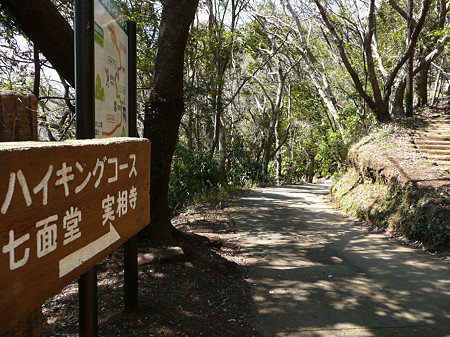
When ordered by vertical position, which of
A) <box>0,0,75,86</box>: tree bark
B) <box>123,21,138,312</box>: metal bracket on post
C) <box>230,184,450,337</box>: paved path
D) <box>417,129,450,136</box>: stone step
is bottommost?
<box>230,184,450,337</box>: paved path

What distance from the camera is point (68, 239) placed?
132 centimetres

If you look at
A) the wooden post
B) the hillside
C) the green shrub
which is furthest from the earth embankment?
the wooden post

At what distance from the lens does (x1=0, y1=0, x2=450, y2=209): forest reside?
372 inches

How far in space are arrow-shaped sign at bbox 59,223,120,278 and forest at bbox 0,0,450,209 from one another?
3.35 metres

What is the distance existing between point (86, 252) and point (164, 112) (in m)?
3.90

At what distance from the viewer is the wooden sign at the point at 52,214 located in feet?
3.31

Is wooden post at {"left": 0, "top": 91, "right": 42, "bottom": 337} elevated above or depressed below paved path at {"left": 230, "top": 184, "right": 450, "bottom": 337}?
above

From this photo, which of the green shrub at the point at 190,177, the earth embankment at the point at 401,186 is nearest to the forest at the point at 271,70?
the green shrub at the point at 190,177

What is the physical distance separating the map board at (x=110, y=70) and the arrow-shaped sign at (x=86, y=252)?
112 cm

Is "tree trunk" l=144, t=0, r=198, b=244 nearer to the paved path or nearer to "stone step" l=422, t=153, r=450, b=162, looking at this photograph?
the paved path

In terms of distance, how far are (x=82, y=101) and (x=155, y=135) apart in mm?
2918

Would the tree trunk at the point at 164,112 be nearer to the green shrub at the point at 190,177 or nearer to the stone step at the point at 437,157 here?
the green shrub at the point at 190,177

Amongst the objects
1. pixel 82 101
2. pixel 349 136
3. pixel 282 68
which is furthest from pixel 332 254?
pixel 282 68

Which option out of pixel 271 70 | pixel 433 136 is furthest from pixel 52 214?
pixel 271 70
